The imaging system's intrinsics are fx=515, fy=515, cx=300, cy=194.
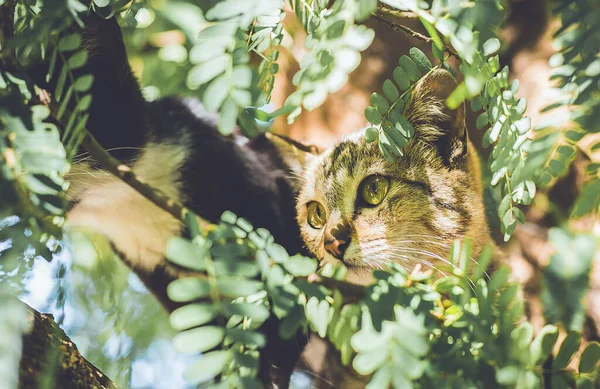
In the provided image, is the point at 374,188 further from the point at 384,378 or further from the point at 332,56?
the point at 384,378

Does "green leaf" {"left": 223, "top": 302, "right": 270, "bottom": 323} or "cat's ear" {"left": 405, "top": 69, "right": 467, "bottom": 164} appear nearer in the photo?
"green leaf" {"left": 223, "top": 302, "right": 270, "bottom": 323}

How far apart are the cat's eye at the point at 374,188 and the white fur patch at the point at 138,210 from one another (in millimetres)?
626

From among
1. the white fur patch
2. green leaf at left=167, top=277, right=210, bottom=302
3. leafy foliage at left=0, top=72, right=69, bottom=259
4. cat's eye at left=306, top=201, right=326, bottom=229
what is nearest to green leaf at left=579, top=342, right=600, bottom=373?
green leaf at left=167, top=277, right=210, bottom=302

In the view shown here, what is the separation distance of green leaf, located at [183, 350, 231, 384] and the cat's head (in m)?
0.83

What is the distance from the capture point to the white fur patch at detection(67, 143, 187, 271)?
1.74 m

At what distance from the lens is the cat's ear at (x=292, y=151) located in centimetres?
193

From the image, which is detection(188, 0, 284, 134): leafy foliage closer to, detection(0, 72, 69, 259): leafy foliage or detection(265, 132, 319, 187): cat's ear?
detection(0, 72, 69, 259): leafy foliage

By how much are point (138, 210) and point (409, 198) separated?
3.08 ft

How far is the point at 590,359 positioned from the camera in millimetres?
607

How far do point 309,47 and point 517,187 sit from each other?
0.41m

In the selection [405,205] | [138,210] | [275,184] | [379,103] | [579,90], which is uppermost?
[579,90]

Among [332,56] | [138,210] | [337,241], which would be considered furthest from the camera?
[138,210]

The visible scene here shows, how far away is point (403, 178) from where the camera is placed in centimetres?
152

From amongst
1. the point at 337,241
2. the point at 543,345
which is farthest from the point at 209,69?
the point at 337,241
